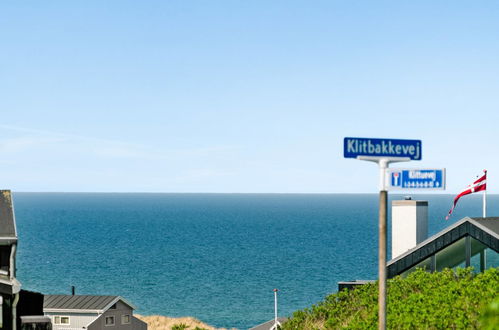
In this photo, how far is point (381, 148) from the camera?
11141 mm

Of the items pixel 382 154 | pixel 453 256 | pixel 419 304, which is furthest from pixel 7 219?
pixel 382 154

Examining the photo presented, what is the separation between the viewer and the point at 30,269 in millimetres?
129000

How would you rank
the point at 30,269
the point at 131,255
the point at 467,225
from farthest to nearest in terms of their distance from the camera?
the point at 131,255
the point at 30,269
the point at 467,225

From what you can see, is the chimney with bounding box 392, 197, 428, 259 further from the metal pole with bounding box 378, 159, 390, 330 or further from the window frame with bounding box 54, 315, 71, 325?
the window frame with bounding box 54, 315, 71, 325

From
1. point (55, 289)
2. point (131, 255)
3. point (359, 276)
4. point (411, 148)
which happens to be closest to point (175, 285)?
point (55, 289)

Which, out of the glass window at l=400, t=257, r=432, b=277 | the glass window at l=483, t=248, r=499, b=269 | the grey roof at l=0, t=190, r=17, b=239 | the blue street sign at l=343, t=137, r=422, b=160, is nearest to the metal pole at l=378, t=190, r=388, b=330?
the blue street sign at l=343, t=137, r=422, b=160

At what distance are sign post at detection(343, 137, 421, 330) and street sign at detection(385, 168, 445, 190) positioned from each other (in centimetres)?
12

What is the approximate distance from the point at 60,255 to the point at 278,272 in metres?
59.2

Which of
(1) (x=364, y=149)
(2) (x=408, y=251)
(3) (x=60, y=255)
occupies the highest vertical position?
(1) (x=364, y=149)

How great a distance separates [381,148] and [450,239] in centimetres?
1544

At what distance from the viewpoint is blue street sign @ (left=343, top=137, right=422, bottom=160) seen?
10969 mm

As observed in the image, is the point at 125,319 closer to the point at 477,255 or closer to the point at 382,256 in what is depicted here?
the point at 477,255

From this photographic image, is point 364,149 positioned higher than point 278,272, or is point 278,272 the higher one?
point 364,149

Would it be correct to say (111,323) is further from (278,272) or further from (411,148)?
(278,272)
